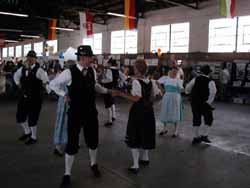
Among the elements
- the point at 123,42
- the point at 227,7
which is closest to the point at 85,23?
the point at 123,42

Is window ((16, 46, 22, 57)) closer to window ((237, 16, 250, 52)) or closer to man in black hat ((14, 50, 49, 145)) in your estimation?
window ((237, 16, 250, 52))

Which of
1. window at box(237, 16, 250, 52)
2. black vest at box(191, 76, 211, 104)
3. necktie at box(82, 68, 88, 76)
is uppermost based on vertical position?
window at box(237, 16, 250, 52)

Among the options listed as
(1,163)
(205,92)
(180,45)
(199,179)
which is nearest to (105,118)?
(205,92)

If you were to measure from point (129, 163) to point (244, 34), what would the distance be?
456 inches

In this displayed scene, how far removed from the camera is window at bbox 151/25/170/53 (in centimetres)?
1830

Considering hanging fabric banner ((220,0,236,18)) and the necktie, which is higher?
hanging fabric banner ((220,0,236,18))

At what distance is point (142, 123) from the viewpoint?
13.9ft

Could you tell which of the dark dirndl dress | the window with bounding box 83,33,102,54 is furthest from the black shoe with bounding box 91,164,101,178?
the window with bounding box 83,33,102,54

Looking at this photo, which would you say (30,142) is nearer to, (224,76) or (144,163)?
(144,163)

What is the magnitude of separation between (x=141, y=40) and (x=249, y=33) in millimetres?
7188

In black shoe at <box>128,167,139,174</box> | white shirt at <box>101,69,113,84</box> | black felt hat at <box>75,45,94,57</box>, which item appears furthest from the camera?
white shirt at <box>101,69,113,84</box>

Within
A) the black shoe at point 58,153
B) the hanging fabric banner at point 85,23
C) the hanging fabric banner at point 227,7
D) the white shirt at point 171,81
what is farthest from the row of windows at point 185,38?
the black shoe at point 58,153

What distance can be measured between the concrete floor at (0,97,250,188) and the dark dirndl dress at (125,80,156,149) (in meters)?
0.39

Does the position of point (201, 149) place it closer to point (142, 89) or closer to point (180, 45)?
point (142, 89)
